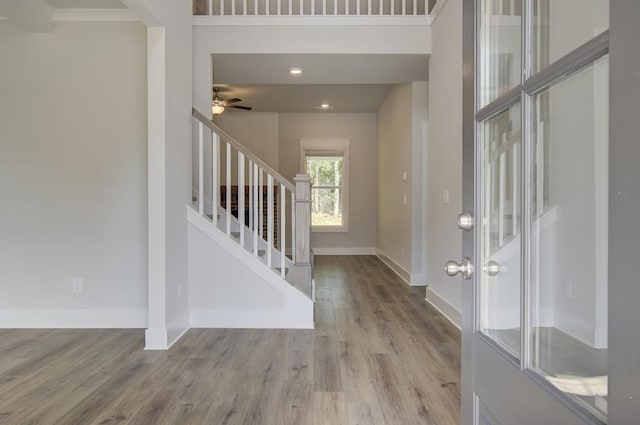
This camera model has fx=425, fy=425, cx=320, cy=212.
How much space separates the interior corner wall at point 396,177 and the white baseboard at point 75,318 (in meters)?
3.29

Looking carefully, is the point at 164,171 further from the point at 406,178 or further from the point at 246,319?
the point at 406,178

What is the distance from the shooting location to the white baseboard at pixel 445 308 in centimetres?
353

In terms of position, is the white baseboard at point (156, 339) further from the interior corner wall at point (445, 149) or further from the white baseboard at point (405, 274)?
the white baseboard at point (405, 274)

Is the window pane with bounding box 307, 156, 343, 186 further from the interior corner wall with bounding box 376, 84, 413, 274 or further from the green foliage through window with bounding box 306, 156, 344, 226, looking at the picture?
the interior corner wall with bounding box 376, 84, 413, 274

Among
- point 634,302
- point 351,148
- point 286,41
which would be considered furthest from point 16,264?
point 351,148

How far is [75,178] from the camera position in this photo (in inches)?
138

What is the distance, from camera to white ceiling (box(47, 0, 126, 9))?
3287 millimetres

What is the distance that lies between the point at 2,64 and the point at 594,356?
4.34 m

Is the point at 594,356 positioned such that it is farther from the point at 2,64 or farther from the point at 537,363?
the point at 2,64

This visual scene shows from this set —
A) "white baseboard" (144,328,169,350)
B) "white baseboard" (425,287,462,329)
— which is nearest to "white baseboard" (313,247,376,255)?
"white baseboard" (425,287,462,329)

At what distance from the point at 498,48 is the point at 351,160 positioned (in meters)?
7.36

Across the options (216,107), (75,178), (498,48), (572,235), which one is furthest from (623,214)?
(216,107)

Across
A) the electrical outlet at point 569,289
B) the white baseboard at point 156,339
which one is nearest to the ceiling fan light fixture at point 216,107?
the white baseboard at point 156,339

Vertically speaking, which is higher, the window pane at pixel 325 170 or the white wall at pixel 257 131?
the white wall at pixel 257 131
